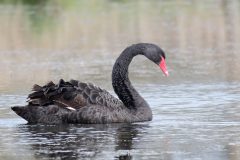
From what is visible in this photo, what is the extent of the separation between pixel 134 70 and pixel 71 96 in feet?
14.4

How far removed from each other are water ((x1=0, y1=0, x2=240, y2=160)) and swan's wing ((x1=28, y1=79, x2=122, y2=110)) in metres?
0.28

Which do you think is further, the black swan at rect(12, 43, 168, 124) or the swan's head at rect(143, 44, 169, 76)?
the swan's head at rect(143, 44, 169, 76)

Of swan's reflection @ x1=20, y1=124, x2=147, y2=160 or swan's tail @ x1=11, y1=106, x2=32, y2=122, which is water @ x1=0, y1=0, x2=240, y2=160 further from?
swan's tail @ x1=11, y1=106, x2=32, y2=122

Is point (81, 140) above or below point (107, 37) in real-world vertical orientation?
below

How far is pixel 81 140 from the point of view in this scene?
817 cm

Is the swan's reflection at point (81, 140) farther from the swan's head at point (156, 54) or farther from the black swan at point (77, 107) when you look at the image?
the swan's head at point (156, 54)

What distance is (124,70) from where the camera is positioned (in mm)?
9695

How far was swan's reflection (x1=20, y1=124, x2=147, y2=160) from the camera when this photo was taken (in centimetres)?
741

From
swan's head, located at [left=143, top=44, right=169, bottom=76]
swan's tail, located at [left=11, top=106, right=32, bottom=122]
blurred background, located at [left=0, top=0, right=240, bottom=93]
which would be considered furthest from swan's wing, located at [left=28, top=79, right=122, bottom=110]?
blurred background, located at [left=0, top=0, right=240, bottom=93]

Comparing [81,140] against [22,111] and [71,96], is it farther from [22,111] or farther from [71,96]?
[22,111]

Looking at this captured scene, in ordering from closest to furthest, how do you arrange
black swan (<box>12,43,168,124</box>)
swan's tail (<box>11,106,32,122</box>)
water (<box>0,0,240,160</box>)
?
water (<box>0,0,240,160</box>)
black swan (<box>12,43,168,124</box>)
swan's tail (<box>11,106,32,122</box>)

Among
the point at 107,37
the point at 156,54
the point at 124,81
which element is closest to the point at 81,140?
the point at 124,81

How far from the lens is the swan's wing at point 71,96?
9.22 metres

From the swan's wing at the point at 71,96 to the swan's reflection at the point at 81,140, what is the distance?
0.28 meters
